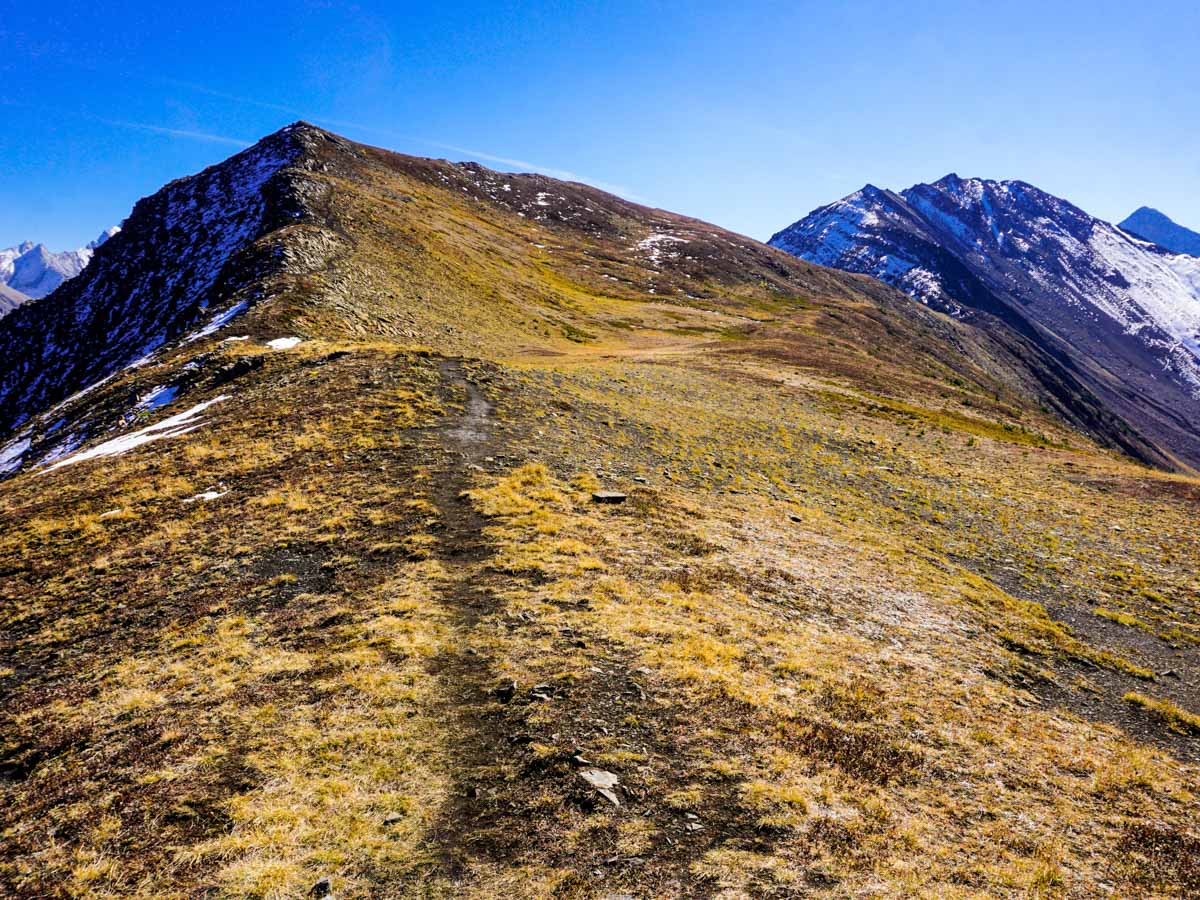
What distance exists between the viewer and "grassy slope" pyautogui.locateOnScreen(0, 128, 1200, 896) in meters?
8.52

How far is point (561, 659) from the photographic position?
12.6m

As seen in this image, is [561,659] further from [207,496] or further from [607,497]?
[207,496]

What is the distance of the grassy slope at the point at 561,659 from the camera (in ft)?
28.0

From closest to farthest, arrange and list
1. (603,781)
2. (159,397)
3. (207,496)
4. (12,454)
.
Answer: (603,781) → (207,496) → (159,397) → (12,454)

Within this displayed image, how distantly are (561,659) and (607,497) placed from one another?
398 inches

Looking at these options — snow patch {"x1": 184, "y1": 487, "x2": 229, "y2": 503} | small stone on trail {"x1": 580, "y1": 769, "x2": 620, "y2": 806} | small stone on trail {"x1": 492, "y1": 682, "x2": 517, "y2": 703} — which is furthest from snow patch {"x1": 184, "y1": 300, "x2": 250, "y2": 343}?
small stone on trail {"x1": 580, "y1": 769, "x2": 620, "y2": 806}

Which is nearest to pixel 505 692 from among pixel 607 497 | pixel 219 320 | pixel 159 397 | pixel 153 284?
pixel 607 497

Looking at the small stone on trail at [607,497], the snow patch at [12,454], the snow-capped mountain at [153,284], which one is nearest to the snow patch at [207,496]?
the small stone on trail at [607,497]

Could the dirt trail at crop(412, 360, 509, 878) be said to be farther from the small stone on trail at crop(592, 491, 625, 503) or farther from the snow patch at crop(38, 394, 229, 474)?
the snow patch at crop(38, 394, 229, 474)

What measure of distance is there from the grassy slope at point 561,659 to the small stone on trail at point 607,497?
0.43m

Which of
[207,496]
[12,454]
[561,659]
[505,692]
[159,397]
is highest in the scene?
[159,397]

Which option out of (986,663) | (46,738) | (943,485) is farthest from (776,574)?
(943,485)

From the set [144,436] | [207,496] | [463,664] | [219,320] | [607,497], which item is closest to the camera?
[463,664]

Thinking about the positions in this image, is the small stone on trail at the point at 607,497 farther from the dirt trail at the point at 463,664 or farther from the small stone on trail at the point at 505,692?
the small stone on trail at the point at 505,692
